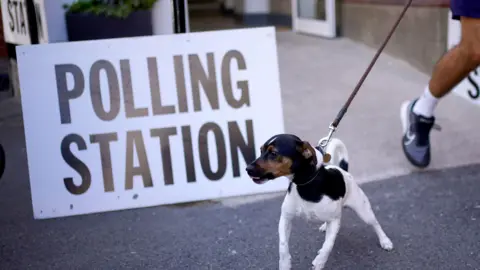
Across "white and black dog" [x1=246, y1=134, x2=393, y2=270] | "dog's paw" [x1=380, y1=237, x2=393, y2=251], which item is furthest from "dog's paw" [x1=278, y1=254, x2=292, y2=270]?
"dog's paw" [x1=380, y1=237, x2=393, y2=251]

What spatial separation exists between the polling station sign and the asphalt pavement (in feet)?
0.42

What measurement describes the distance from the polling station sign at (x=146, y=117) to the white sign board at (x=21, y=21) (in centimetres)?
211

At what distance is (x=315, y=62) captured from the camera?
22.0 ft

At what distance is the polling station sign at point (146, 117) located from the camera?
3.56m

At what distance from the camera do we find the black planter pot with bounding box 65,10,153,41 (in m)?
5.55

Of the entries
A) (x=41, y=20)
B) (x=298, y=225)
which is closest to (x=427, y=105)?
(x=298, y=225)

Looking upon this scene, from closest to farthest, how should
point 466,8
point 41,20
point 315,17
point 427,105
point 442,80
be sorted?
point 466,8 < point 442,80 < point 427,105 < point 41,20 < point 315,17

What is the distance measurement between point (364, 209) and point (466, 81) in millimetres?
2986

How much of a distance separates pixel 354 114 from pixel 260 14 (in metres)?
5.39

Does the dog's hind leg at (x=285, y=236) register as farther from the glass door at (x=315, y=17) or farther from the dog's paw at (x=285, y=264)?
the glass door at (x=315, y=17)

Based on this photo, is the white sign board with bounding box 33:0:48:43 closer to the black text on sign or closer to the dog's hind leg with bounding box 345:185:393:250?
the black text on sign

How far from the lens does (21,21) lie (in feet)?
18.7

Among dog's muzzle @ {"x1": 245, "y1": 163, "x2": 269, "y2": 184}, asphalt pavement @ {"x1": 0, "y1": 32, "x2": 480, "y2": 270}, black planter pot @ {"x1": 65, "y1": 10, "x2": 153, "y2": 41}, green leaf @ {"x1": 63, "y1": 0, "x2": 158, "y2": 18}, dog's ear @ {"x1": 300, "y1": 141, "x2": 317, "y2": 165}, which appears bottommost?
asphalt pavement @ {"x1": 0, "y1": 32, "x2": 480, "y2": 270}

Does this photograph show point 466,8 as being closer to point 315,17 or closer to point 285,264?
point 285,264
